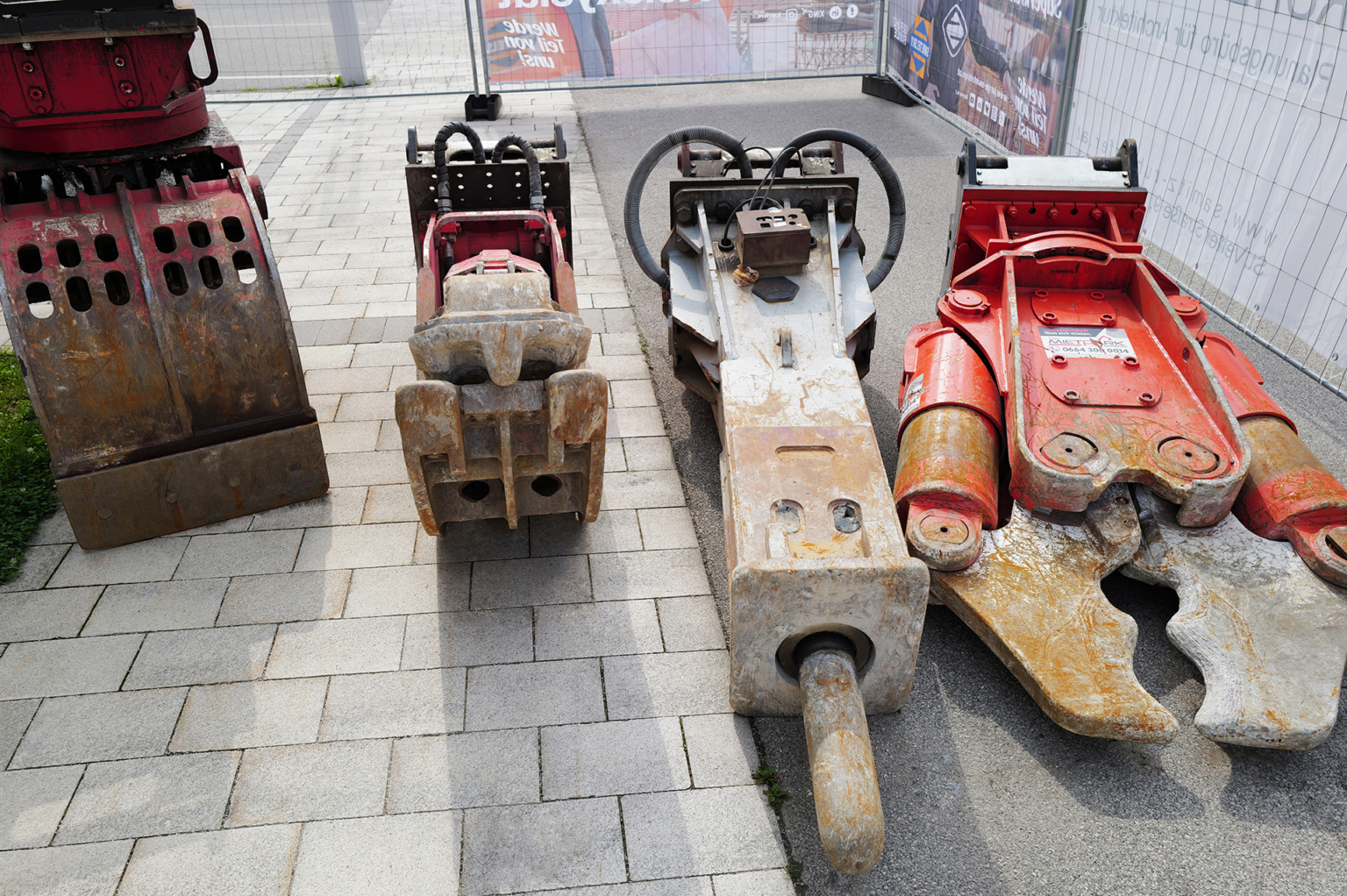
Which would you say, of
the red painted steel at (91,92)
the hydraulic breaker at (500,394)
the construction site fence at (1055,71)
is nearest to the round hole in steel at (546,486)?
the hydraulic breaker at (500,394)

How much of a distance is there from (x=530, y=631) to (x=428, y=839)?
1001 millimetres

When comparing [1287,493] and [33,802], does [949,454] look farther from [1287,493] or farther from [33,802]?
[33,802]

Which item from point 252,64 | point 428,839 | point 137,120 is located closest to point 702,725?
point 428,839

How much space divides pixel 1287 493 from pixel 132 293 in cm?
484

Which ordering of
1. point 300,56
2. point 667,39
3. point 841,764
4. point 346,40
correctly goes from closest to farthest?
point 841,764, point 667,39, point 346,40, point 300,56

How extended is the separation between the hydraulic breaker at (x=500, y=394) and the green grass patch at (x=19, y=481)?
81.0 inches

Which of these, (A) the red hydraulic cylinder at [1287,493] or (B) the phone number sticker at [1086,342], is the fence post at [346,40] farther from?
(A) the red hydraulic cylinder at [1287,493]

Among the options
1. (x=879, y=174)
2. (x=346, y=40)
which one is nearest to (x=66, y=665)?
(x=879, y=174)

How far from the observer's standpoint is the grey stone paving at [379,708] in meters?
3.10

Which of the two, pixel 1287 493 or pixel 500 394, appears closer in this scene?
pixel 500 394

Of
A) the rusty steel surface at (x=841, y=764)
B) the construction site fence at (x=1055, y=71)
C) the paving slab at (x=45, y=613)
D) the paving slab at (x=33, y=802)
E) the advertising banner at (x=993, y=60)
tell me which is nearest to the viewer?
the rusty steel surface at (x=841, y=764)

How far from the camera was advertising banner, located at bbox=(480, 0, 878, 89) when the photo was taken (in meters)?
11.5

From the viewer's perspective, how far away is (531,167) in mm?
4914

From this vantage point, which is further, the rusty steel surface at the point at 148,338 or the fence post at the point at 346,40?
the fence post at the point at 346,40
